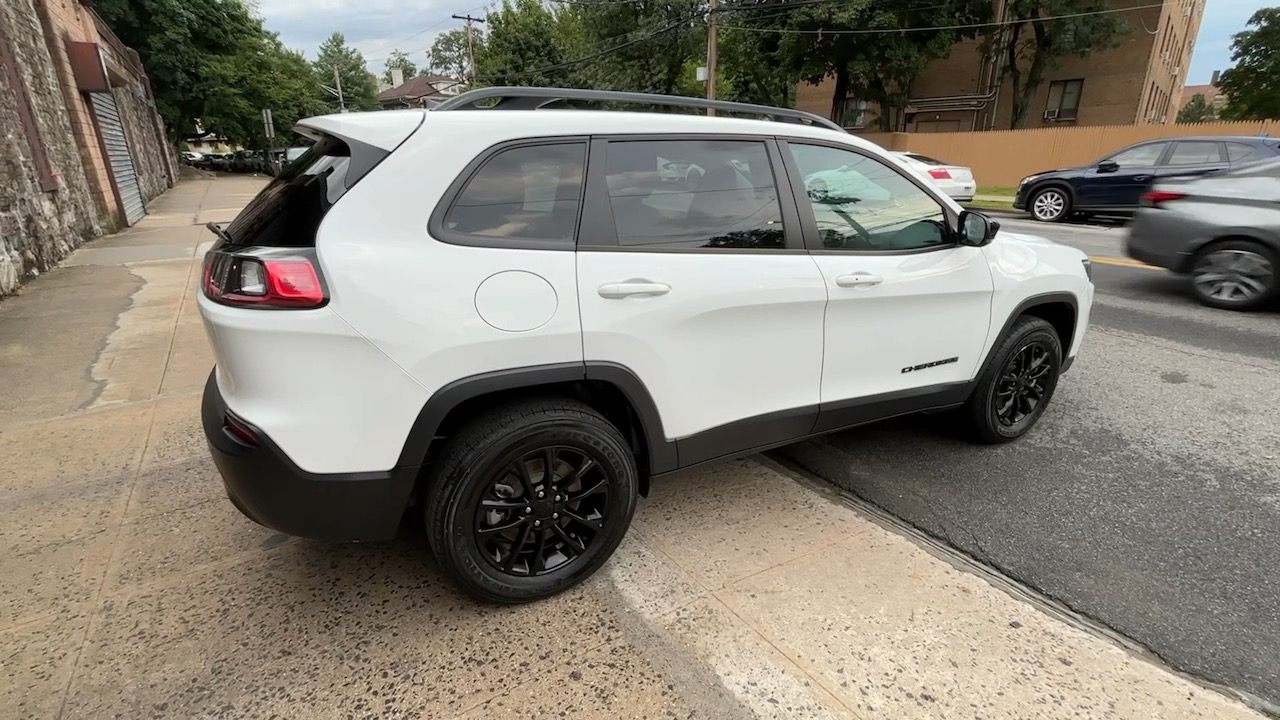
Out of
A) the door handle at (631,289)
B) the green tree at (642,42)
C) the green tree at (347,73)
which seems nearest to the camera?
the door handle at (631,289)

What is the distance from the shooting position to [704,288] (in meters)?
2.44

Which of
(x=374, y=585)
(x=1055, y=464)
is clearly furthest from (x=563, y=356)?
(x=1055, y=464)

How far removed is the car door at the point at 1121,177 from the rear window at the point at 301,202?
14.1m

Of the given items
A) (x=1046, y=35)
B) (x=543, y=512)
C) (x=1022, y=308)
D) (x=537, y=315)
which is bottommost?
(x=543, y=512)

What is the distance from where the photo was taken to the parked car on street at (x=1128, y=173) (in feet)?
36.8

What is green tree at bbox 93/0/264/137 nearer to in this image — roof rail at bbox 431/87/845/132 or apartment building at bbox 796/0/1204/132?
apartment building at bbox 796/0/1204/132

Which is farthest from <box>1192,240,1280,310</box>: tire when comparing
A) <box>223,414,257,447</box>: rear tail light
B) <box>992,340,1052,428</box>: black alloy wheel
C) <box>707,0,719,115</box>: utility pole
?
<box>707,0,719,115</box>: utility pole

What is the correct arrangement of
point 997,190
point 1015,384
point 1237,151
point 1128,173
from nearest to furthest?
1. point 1015,384
2. point 1237,151
3. point 1128,173
4. point 997,190

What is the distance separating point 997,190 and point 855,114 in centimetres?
1333

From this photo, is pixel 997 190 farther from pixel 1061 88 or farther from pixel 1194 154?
pixel 1194 154

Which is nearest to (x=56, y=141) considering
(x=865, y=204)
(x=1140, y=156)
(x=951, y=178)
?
(x=865, y=204)

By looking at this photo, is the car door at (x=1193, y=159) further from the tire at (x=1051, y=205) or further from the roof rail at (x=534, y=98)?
the roof rail at (x=534, y=98)

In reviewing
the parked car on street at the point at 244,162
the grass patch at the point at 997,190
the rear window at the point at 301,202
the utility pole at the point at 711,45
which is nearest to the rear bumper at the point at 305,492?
the rear window at the point at 301,202

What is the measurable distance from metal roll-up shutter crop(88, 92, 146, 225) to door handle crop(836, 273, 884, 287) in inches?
569
